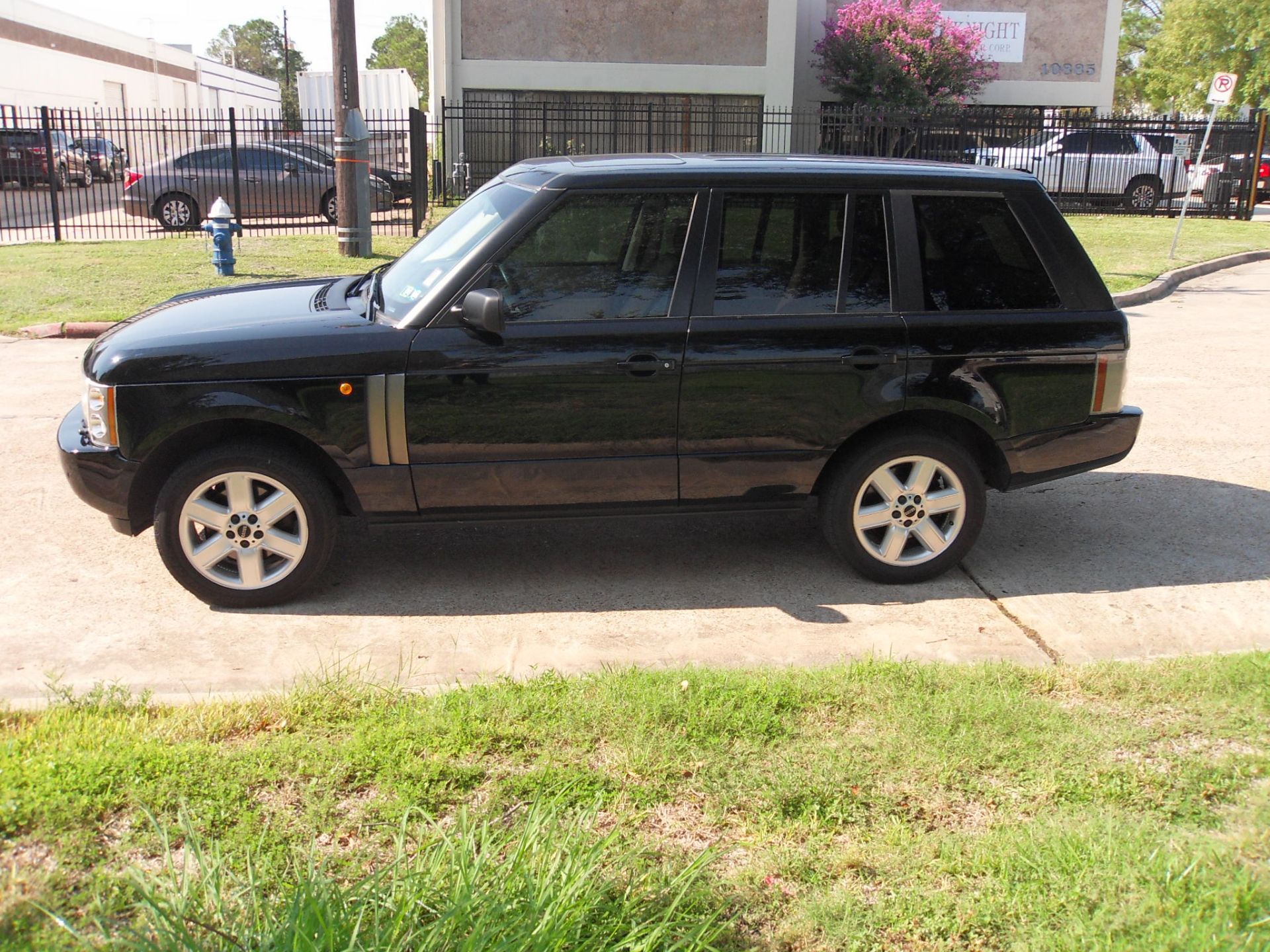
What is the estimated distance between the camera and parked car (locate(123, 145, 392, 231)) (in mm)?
21031

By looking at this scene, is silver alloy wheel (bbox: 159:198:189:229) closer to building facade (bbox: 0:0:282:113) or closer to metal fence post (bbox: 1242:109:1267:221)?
building facade (bbox: 0:0:282:113)

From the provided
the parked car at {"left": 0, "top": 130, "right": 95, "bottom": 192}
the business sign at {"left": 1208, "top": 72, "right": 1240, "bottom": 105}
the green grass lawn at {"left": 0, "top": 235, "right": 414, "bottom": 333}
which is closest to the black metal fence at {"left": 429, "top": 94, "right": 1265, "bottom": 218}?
the business sign at {"left": 1208, "top": 72, "right": 1240, "bottom": 105}

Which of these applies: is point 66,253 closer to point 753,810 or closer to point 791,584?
point 791,584

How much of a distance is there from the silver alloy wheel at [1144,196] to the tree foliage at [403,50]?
241ft

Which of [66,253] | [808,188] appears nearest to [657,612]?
[808,188]

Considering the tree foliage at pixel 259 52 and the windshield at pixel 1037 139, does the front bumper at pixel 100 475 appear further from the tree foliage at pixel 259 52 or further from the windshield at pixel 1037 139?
the tree foliage at pixel 259 52

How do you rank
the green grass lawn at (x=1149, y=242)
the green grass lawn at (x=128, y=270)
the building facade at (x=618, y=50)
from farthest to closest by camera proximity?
the building facade at (x=618, y=50) < the green grass lawn at (x=1149, y=242) < the green grass lawn at (x=128, y=270)

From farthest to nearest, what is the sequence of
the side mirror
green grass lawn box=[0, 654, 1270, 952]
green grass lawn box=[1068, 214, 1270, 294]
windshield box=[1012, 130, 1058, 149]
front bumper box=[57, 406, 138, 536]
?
windshield box=[1012, 130, 1058, 149] → green grass lawn box=[1068, 214, 1270, 294] → front bumper box=[57, 406, 138, 536] → the side mirror → green grass lawn box=[0, 654, 1270, 952]

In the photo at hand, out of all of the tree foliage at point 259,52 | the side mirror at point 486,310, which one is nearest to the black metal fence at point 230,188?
the side mirror at point 486,310

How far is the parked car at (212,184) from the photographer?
21.0 metres

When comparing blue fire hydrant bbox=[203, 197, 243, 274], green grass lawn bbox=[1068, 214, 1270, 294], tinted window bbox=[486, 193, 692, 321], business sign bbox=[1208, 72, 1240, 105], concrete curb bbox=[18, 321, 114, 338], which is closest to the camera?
tinted window bbox=[486, 193, 692, 321]

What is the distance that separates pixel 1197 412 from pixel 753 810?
22.3 feet

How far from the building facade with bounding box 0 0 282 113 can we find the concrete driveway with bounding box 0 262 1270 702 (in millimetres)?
35175

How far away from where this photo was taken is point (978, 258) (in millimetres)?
5492
